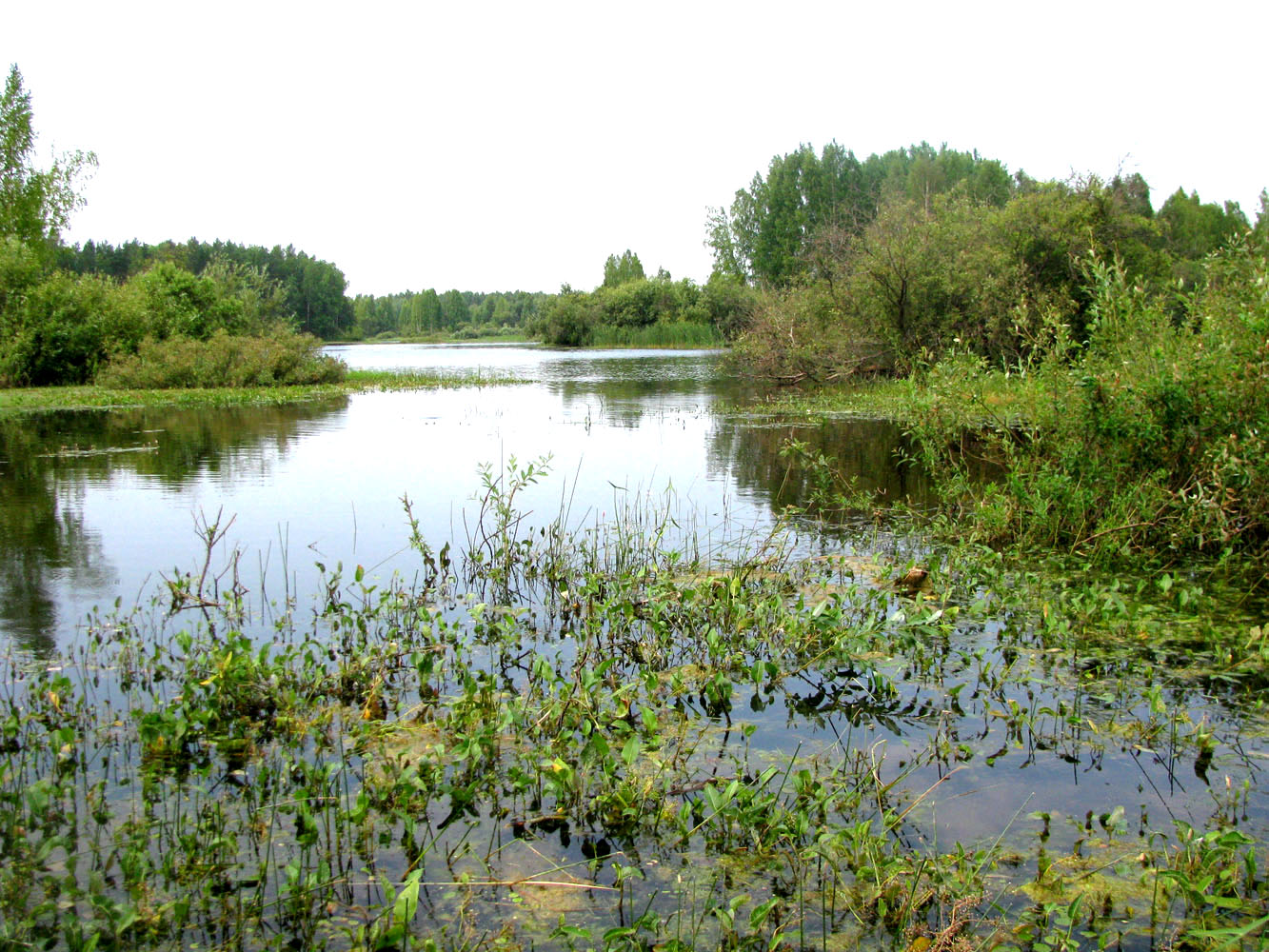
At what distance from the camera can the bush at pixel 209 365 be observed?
2908 centimetres

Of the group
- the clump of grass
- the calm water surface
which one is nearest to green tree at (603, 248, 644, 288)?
the clump of grass

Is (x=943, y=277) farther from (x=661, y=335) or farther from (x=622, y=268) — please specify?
(x=622, y=268)

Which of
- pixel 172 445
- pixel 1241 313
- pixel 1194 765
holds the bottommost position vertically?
pixel 1194 765

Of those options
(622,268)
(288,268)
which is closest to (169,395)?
(622,268)

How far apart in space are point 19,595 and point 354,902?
567cm

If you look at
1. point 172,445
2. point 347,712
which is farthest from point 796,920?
point 172,445

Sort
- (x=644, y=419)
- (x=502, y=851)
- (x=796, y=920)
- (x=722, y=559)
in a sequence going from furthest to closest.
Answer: (x=644, y=419)
(x=722, y=559)
(x=502, y=851)
(x=796, y=920)

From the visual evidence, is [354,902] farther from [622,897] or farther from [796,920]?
[796,920]

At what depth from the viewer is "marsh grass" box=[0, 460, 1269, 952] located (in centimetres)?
336

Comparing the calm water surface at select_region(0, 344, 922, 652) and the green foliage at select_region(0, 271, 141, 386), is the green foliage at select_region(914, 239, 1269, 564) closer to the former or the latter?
the calm water surface at select_region(0, 344, 922, 652)

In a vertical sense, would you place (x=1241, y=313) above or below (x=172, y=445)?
above

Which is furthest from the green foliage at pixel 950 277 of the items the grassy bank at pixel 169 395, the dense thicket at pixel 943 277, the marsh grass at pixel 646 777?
the marsh grass at pixel 646 777

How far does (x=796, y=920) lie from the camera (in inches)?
134

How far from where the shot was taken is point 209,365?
29406 mm
